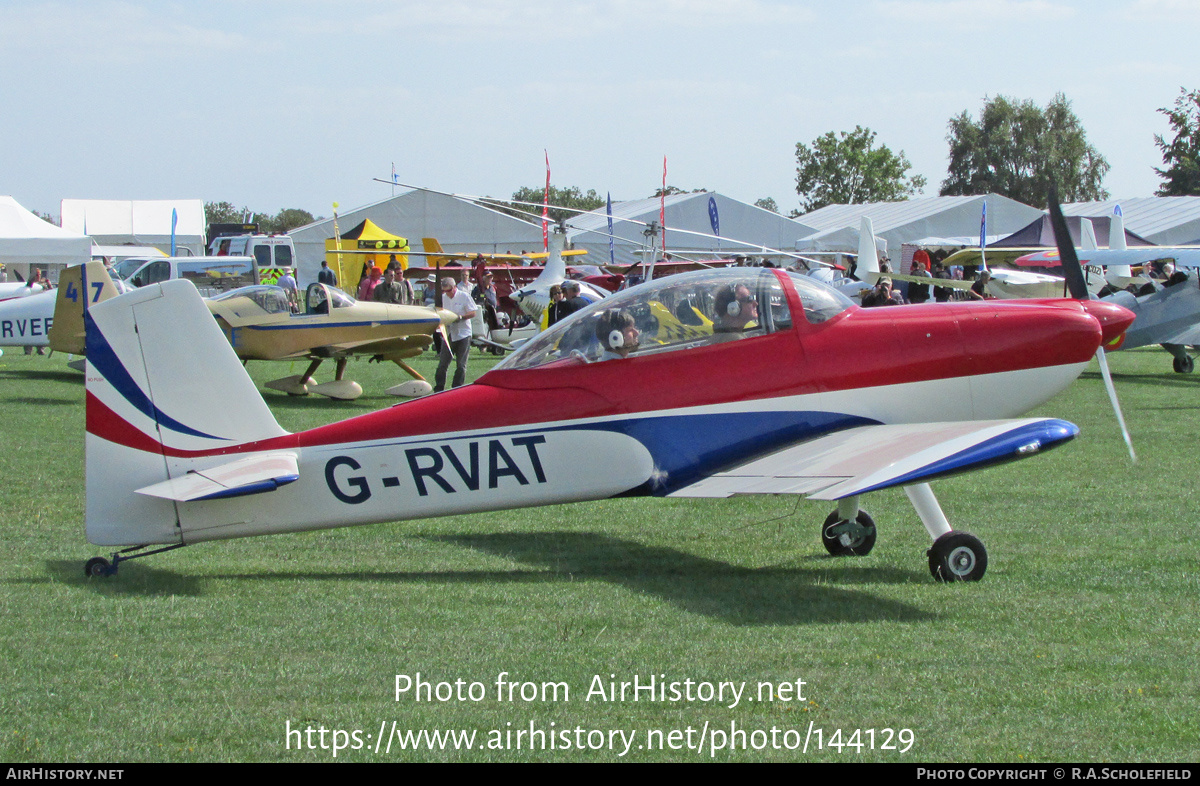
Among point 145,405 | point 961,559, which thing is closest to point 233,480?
point 145,405

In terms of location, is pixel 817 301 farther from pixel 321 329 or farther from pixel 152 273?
pixel 152 273

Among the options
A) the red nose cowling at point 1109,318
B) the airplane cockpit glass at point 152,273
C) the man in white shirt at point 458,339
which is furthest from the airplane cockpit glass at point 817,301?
the airplane cockpit glass at point 152,273

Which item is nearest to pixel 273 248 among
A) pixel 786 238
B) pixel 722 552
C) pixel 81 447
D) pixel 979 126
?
pixel 786 238

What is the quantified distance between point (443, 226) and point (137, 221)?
13916 mm

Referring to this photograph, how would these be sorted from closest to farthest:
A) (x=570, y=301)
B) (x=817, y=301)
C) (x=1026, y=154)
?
(x=817, y=301)
(x=570, y=301)
(x=1026, y=154)

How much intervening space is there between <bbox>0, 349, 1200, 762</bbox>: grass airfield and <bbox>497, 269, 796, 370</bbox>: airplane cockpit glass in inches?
27.5

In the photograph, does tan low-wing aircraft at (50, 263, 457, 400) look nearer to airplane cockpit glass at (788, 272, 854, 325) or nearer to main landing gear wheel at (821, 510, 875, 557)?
main landing gear wheel at (821, 510, 875, 557)

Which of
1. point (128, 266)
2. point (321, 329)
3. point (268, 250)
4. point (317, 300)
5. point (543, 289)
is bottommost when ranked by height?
point (321, 329)

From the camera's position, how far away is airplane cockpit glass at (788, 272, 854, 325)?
21.1 feet

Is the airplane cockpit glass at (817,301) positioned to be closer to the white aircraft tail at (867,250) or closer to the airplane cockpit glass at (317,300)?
the airplane cockpit glass at (317,300)

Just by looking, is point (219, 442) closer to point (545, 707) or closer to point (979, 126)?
point (545, 707)

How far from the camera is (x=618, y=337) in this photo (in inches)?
248

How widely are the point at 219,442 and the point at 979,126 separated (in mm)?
85795

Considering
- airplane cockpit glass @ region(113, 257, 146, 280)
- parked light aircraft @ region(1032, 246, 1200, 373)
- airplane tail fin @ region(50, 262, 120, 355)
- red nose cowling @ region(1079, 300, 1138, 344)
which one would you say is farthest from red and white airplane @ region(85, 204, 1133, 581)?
airplane cockpit glass @ region(113, 257, 146, 280)
